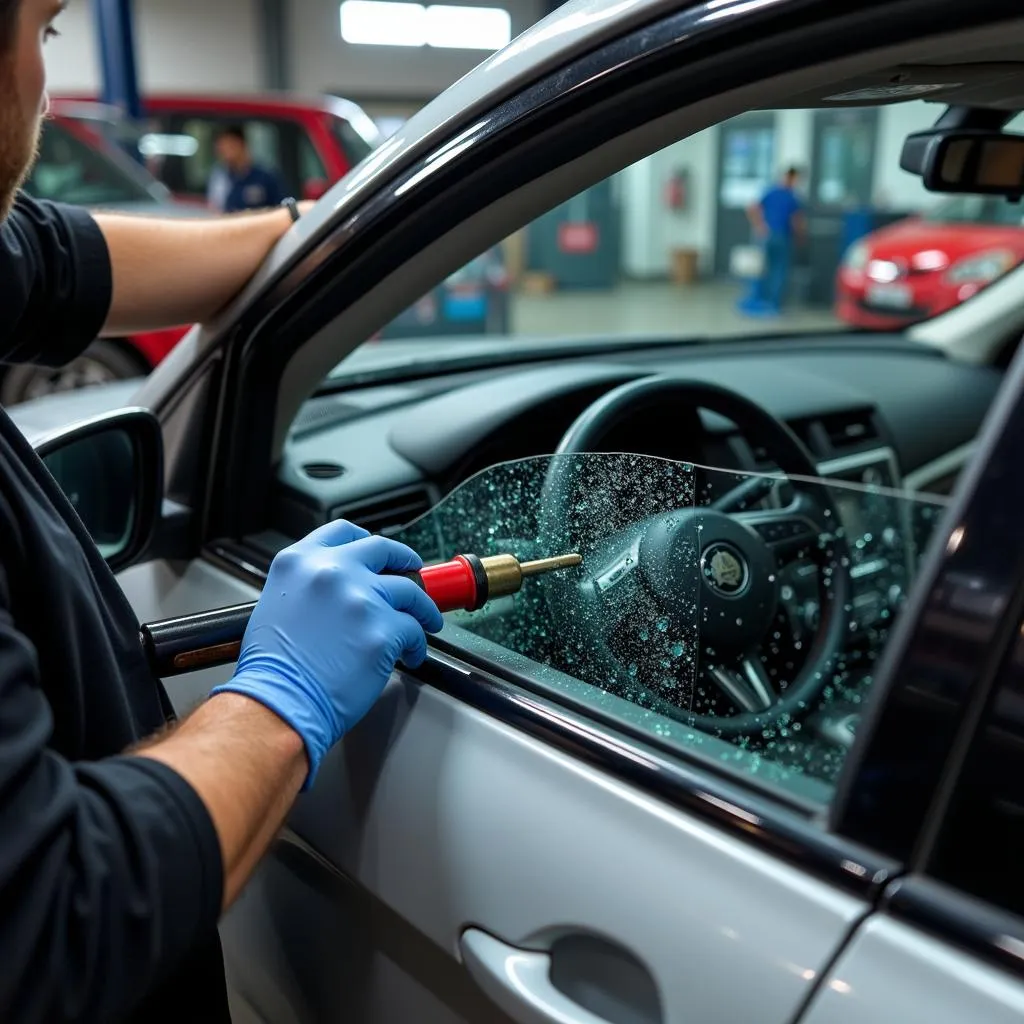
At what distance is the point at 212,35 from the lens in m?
14.3

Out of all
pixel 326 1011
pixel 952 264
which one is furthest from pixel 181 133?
pixel 326 1011

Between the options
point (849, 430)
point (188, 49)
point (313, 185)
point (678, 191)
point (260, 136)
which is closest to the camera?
point (849, 430)

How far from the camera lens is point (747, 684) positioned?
1.24 m

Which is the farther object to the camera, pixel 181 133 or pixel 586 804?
pixel 181 133

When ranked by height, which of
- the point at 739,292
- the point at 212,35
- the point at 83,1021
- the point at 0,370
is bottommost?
the point at 739,292

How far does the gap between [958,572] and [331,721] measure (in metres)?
0.56

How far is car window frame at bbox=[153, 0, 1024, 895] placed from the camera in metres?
0.76

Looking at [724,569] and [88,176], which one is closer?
[724,569]

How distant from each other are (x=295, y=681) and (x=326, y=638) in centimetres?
5

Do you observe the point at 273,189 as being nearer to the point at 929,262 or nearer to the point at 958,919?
the point at 929,262

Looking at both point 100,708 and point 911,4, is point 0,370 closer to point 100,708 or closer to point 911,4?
point 100,708

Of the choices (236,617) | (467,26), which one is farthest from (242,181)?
(467,26)

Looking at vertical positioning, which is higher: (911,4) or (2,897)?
(911,4)

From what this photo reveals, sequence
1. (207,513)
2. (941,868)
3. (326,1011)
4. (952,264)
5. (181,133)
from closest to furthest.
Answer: (941,868), (326,1011), (207,513), (952,264), (181,133)
